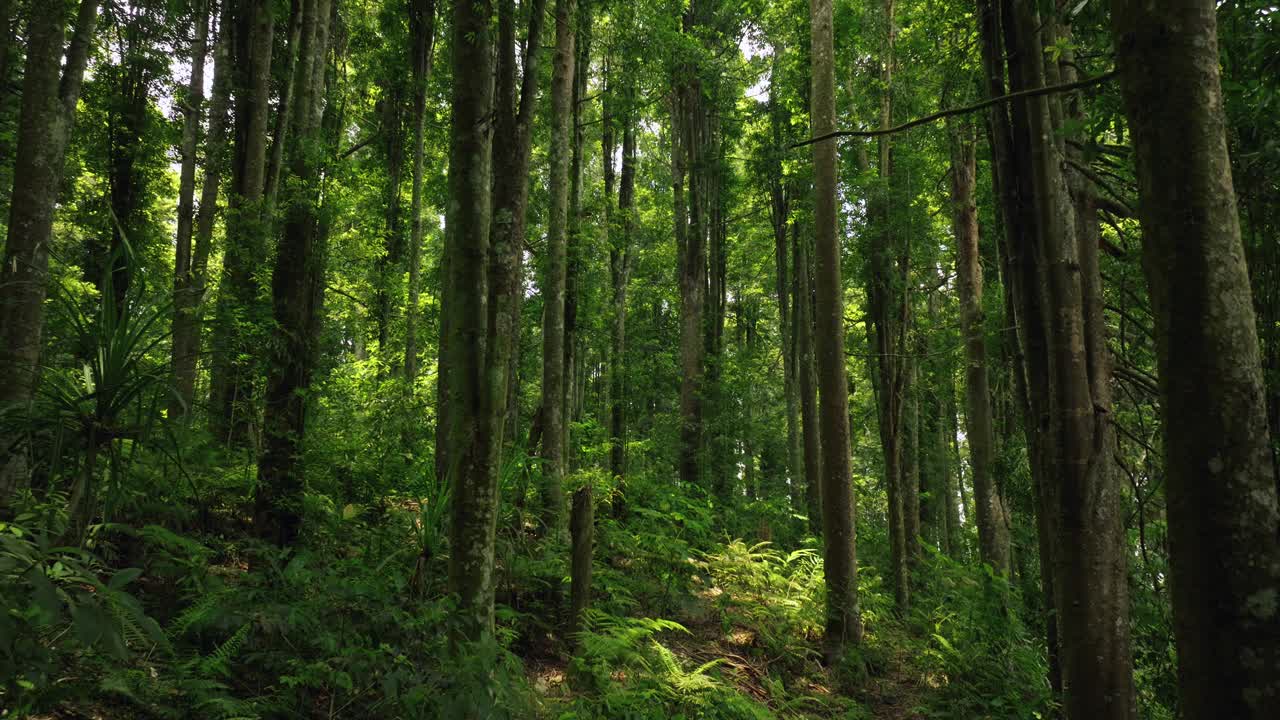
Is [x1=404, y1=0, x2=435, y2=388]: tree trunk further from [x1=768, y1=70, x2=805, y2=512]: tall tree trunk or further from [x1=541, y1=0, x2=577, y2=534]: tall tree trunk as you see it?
[x1=768, y1=70, x2=805, y2=512]: tall tree trunk

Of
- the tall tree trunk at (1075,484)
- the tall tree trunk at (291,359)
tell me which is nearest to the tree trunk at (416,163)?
the tall tree trunk at (291,359)

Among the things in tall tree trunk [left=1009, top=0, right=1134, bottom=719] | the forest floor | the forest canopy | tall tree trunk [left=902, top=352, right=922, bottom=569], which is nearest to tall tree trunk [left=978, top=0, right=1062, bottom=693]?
the forest canopy

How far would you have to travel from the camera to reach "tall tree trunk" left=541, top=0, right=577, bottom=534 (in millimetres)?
8609

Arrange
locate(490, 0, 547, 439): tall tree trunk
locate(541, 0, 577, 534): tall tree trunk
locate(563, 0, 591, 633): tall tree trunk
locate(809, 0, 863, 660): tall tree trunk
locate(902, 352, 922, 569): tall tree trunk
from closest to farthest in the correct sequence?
locate(490, 0, 547, 439): tall tree trunk
locate(563, 0, 591, 633): tall tree trunk
locate(809, 0, 863, 660): tall tree trunk
locate(541, 0, 577, 534): tall tree trunk
locate(902, 352, 922, 569): tall tree trunk

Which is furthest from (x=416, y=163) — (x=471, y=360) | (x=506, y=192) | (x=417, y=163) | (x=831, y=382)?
(x=471, y=360)

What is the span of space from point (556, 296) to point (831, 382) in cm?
395

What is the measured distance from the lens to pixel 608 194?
15859 millimetres

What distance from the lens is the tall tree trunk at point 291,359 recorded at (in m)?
5.82

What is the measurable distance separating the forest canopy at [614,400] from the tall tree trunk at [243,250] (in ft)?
0.26

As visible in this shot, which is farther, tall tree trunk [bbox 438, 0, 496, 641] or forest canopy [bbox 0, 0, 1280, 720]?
tall tree trunk [bbox 438, 0, 496, 641]

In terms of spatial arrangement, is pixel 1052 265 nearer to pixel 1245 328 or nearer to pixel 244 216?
pixel 1245 328

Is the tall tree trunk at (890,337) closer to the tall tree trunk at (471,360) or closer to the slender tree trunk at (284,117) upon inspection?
the tall tree trunk at (471,360)

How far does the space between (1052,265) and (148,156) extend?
14.4 metres

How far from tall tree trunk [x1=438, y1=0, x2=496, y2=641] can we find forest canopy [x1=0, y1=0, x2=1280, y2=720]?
3 cm
